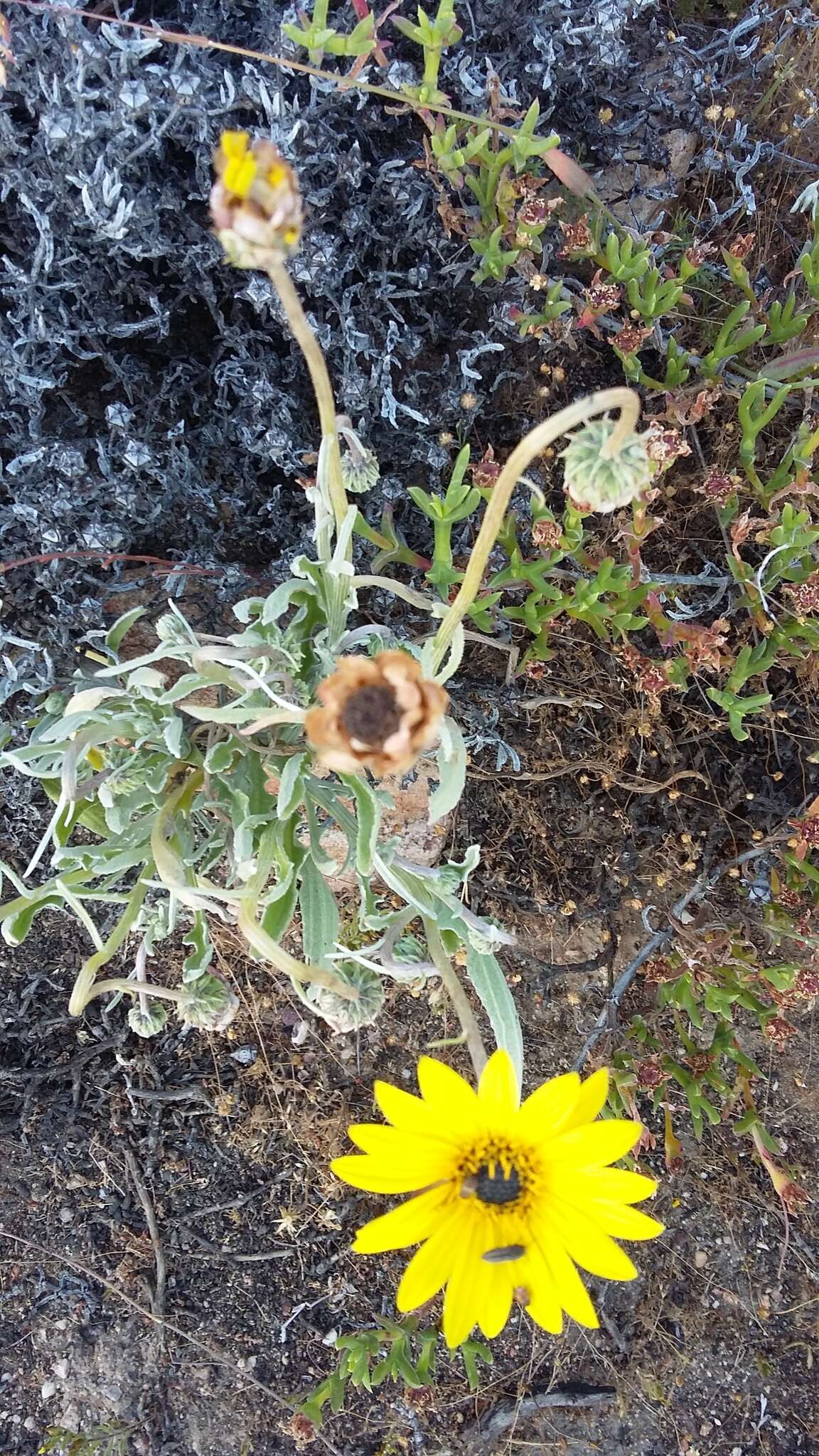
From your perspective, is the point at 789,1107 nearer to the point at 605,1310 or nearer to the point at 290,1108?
the point at 605,1310

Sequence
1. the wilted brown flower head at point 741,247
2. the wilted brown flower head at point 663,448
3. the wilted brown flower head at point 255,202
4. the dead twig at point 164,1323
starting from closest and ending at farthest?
the wilted brown flower head at point 255,202, the wilted brown flower head at point 663,448, the wilted brown flower head at point 741,247, the dead twig at point 164,1323

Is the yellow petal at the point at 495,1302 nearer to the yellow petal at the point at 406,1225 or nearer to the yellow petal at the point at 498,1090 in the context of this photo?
the yellow petal at the point at 406,1225

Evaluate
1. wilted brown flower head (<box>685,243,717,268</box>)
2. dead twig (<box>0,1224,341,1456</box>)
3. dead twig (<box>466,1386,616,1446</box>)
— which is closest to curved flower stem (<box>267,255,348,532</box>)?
wilted brown flower head (<box>685,243,717,268</box>)

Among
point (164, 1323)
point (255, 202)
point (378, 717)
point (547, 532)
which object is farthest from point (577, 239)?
point (164, 1323)

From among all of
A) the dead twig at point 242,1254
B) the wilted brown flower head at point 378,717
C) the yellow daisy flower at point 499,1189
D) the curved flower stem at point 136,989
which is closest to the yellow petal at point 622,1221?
the yellow daisy flower at point 499,1189

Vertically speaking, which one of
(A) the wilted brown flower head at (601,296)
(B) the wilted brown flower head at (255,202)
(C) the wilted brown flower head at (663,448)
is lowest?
(C) the wilted brown flower head at (663,448)

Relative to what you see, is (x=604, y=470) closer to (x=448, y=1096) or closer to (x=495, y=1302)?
(x=448, y=1096)

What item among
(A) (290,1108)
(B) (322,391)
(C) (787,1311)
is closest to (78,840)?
(A) (290,1108)
